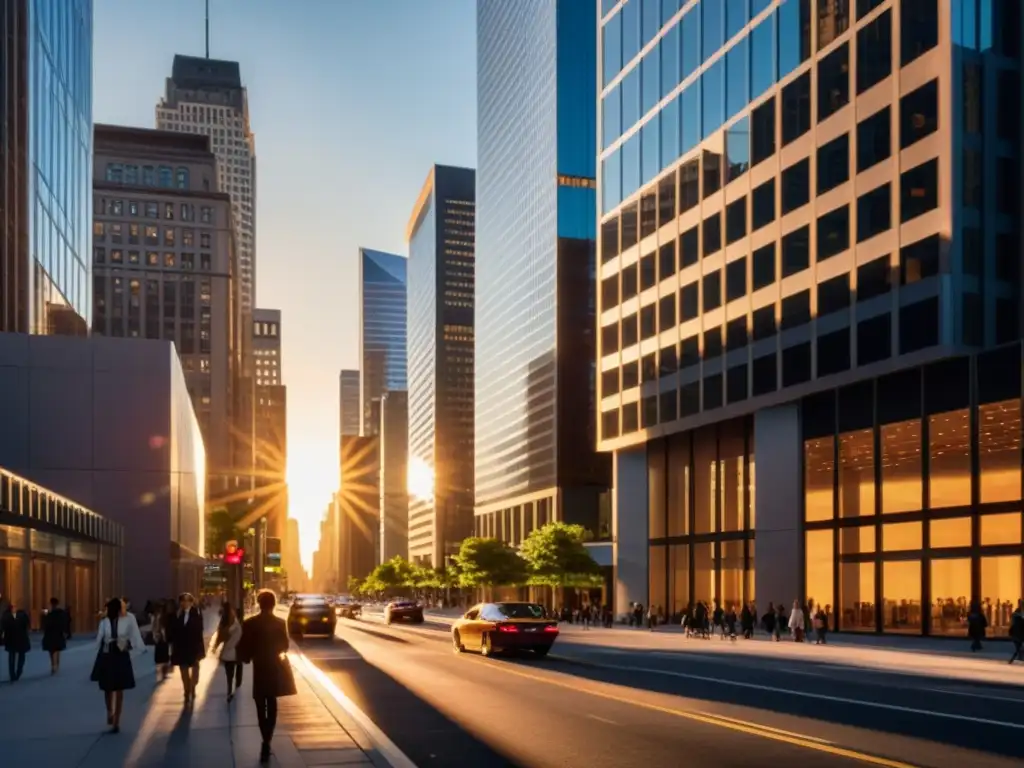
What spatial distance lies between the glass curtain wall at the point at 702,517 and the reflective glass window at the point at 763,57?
16290 millimetres

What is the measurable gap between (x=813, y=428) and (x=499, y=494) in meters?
107

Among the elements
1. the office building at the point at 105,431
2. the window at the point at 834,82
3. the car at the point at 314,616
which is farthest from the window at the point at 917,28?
the office building at the point at 105,431

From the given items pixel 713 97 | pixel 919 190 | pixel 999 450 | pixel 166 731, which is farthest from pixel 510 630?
pixel 713 97

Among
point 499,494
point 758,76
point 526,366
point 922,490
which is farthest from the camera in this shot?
point 499,494

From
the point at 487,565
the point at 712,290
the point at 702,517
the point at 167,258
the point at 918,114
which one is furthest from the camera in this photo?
the point at 167,258

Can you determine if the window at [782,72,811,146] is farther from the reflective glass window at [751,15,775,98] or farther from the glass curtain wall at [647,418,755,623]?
the glass curtain wall at [647,418,755,623]

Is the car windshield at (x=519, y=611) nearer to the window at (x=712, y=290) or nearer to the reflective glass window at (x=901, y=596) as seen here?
the reflective glass window at (x=901, y=596)

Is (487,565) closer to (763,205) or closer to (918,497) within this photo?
(763,205)

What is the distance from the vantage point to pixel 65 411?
210ft

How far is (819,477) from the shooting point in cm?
5778

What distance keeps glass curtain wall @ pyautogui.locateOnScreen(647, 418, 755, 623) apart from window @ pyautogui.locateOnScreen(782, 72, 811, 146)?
14.6 metres

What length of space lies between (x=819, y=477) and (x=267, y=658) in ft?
153

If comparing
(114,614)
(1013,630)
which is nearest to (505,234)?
(1013,630)

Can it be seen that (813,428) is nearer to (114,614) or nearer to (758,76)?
(758,76)
